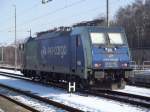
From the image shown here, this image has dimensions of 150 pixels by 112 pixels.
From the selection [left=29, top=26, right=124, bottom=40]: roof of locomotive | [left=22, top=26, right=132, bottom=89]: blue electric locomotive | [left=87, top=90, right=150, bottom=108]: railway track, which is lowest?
[left=87, top=90, right=150, bottom=108]: railway track

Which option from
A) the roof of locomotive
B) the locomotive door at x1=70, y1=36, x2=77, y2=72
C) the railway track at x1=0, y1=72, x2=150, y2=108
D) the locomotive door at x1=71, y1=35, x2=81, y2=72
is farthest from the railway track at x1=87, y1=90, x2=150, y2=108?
the roof of locomotive

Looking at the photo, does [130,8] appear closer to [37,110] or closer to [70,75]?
[70,75]

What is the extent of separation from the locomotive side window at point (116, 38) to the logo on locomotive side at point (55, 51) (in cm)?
308

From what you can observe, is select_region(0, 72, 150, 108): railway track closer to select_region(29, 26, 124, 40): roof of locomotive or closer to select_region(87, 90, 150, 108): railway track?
select_region(87, 90, 150, 108): railway track

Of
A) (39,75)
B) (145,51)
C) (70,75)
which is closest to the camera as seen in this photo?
(70,75)

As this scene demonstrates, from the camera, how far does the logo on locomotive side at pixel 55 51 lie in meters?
23.3

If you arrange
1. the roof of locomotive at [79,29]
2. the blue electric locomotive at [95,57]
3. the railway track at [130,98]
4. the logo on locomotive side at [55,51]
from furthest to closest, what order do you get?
the logo on locomotive side at [55,51], the roof of locomotive at [79,29], the blue electric locomotive at [95,57], the railway track at [130,98]

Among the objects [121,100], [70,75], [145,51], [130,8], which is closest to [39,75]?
[70,75]

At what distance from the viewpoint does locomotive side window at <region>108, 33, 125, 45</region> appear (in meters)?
20.8

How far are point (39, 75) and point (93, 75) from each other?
32.8 ft

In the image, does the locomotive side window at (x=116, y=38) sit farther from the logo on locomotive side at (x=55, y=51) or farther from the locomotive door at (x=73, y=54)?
the logo on locomotive side at (x=55, y=51)

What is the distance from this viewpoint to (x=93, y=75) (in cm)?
1973

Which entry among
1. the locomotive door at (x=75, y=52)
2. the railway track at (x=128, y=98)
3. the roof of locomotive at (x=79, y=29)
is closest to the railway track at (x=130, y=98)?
the railway track at (x=128, y=98)

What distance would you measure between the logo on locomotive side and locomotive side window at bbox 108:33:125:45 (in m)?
3.08
